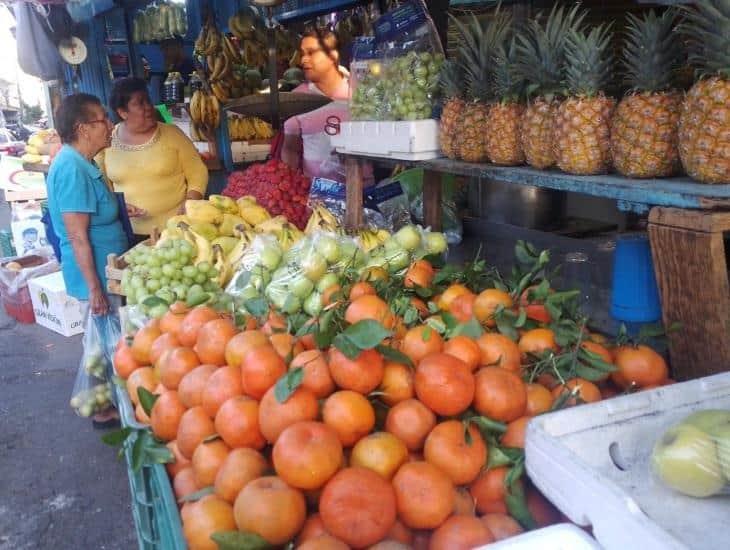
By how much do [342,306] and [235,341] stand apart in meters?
0.32

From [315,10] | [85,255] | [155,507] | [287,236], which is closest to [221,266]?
[287,236]

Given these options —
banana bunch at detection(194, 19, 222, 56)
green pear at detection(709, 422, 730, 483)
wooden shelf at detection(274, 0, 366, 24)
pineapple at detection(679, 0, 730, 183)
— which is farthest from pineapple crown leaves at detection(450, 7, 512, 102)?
banana bunch at detection(194, 19, 222, 56)

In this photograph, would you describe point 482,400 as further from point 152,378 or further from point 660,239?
point 152,378

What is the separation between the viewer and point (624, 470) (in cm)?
108

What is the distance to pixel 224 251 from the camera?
3.02 meters

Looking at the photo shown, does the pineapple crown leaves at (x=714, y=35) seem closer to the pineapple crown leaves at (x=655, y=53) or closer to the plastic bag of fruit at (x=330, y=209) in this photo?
the pineapple crown leaves at (x=655, y=53)

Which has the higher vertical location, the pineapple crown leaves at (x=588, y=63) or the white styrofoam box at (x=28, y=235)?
the pineapple crown leaves at (x=588, y=63)

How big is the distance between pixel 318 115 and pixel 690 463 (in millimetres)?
4343

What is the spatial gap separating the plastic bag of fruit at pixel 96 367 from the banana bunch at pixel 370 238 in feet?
5.86

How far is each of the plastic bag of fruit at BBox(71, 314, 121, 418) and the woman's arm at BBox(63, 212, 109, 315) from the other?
0.35 ft

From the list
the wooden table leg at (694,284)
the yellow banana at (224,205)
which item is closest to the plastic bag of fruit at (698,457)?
the wooden table leg at (694,284)

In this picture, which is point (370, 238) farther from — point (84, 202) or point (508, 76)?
point (84, 202)

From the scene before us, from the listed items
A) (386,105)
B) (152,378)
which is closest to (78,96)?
(386,105)

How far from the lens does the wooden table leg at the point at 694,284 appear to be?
4.60 ft
